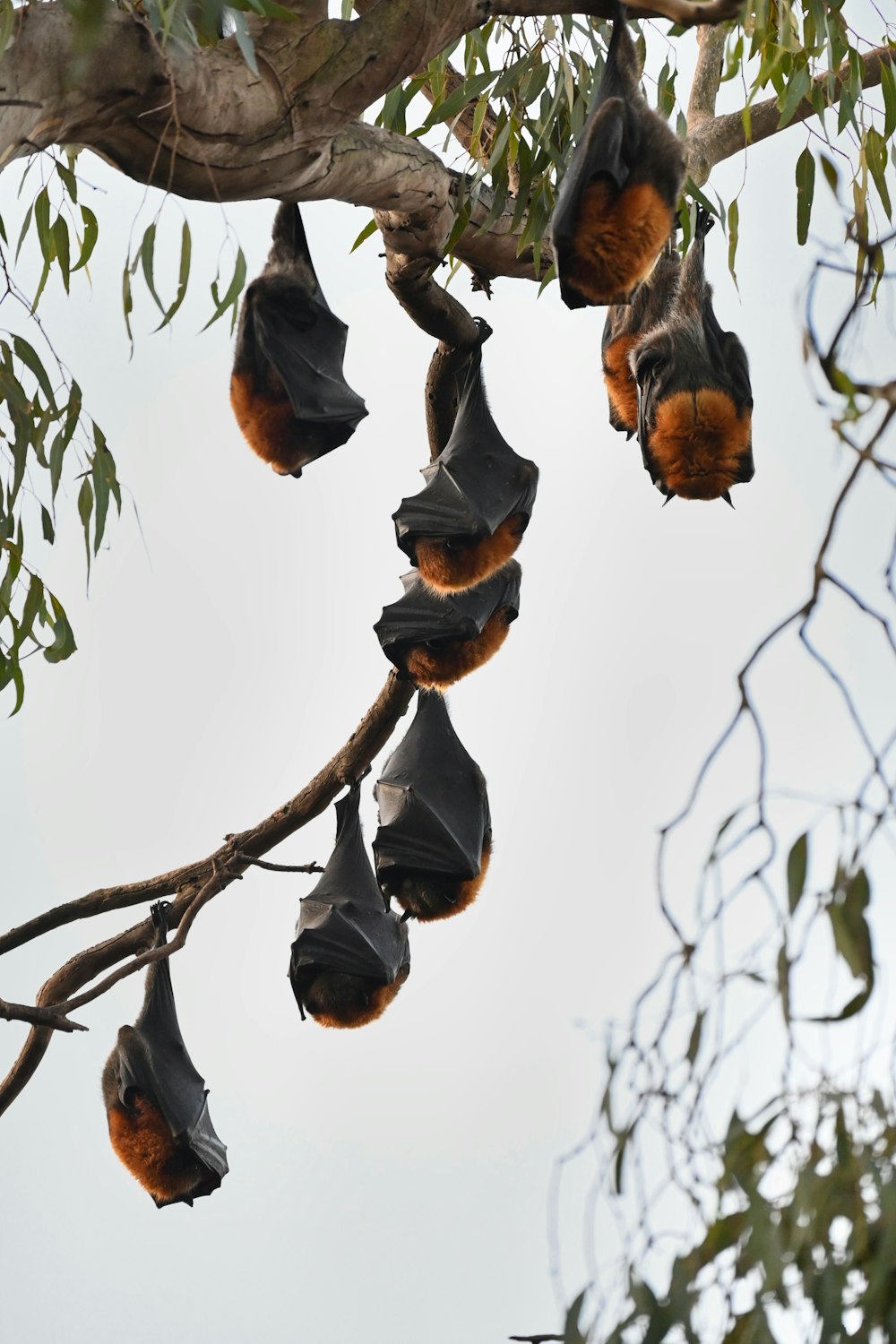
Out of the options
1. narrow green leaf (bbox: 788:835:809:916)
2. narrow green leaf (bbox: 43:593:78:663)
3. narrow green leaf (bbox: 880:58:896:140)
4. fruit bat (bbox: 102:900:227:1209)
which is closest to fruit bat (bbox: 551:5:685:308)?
narrow green leaf (bbox: 880:58:896:140)

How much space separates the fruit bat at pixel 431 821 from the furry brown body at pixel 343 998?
23 cm

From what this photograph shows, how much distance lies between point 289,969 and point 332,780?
0.54 metres

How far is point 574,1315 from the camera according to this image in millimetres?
1233

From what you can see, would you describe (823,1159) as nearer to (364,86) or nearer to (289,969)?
(364,86)

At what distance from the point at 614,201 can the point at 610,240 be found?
62 mm

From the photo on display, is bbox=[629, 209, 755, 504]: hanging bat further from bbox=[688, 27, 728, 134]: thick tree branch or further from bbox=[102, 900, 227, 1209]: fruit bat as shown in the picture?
bbox=[102, 900, 227, 1209]: fruit bat

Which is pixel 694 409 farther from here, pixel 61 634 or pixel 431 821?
pixel 61 634

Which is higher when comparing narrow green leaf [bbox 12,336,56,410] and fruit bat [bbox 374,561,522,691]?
narrow green leaf [bbox 12,336,56,410]

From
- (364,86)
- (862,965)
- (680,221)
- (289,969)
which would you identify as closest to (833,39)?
(680,221)

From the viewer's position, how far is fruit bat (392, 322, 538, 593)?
10.7 ft

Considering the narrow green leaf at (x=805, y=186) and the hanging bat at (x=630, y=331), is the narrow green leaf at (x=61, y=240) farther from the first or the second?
the narrow green leaf at (x=805, y=186)

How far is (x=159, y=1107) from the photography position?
3.68 metres

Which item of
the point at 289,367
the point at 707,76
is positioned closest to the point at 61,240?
the point at 289,367

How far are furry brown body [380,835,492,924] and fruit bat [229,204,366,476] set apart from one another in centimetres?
110
